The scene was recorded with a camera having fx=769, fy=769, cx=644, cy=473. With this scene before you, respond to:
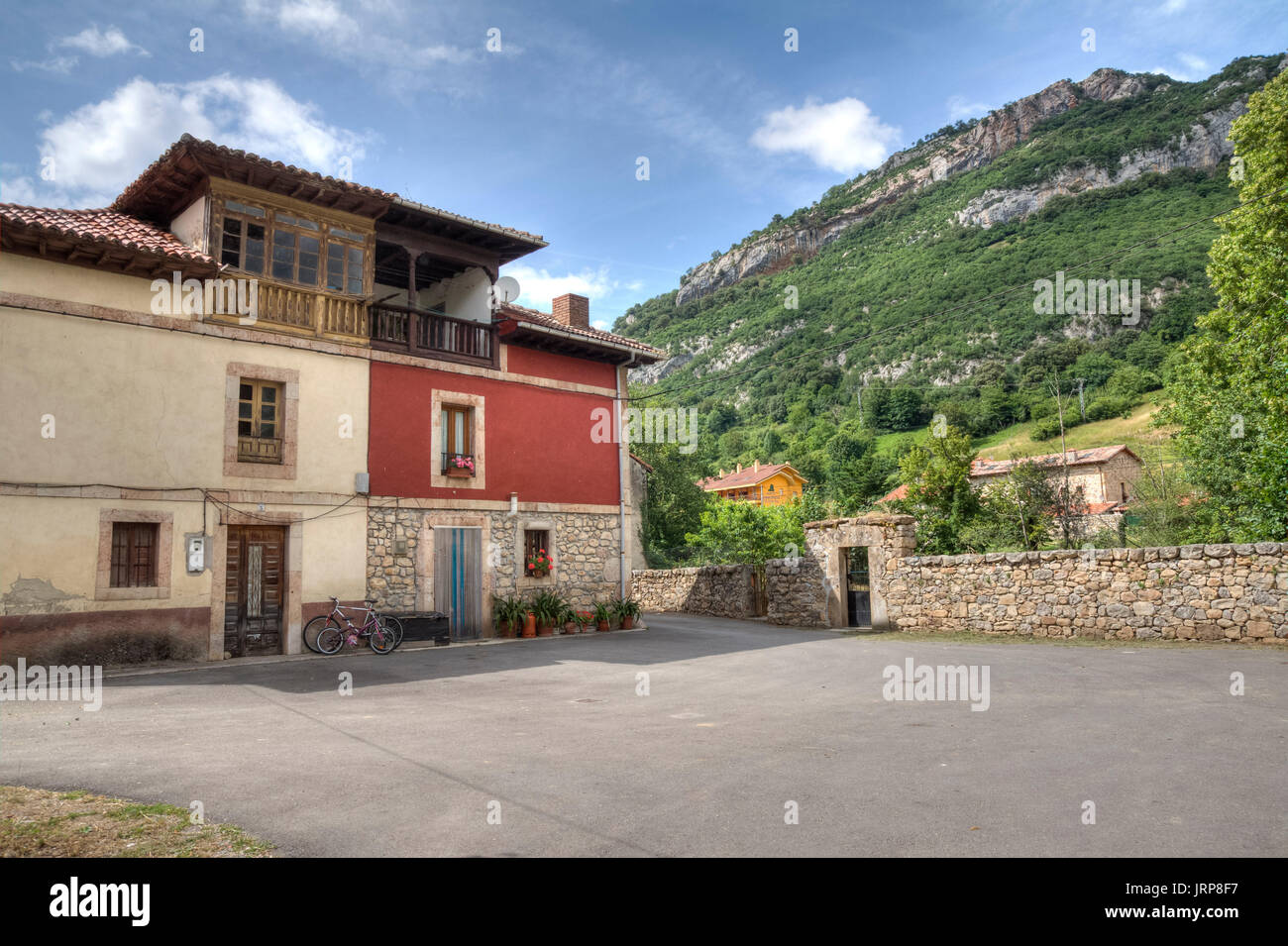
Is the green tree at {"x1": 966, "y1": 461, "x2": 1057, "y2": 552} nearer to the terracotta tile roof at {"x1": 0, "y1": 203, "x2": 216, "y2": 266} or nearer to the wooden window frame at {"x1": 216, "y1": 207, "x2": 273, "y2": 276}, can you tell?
the wooden window frame at {"x1": 216, "y1": 207, "x2": 273, "y2": 276}

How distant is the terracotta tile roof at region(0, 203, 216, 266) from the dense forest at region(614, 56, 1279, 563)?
30758 millimetres

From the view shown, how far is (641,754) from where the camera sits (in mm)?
5918

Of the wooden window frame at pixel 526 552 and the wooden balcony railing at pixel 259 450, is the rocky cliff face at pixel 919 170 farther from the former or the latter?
the wooden balcony railing at pixel 259 450

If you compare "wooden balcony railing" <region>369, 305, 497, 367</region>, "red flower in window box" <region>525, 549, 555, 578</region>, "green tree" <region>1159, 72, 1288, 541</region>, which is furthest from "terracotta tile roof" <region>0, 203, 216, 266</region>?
"green tree" <region>1159, 72, 1288, 541</region>

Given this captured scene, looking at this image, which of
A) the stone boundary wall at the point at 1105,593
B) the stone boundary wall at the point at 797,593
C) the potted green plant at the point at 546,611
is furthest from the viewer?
the stone boundary wall at the point at 797,593

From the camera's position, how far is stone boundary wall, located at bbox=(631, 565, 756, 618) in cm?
2372

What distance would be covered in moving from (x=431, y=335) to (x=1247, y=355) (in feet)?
63.7

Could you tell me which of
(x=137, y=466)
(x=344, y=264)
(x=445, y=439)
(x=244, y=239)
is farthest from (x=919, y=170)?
(x=137, y=466)

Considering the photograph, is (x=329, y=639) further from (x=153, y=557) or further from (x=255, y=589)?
(x=153, y=557)

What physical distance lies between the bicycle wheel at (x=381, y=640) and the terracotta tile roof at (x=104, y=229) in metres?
6.99

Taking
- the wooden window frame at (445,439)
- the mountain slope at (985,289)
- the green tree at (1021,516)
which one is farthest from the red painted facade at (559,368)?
the mountain slope at (985,289)

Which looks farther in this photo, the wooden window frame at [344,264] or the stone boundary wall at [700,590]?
the stone boundary wall at [700,590]

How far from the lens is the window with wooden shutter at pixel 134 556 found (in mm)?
12148
